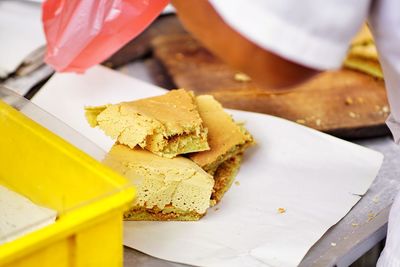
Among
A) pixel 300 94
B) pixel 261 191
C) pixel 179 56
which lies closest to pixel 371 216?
pixel 261 191

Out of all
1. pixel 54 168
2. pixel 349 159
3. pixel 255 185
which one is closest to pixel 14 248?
pixel 54 168

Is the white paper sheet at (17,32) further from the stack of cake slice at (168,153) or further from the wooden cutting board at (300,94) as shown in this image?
the stack of cake slice at (168,153)

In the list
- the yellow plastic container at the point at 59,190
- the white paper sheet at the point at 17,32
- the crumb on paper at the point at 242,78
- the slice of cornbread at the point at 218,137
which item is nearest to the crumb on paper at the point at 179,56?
the crumb on paper at the point at 242,78

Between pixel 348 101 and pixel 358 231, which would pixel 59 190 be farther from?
pixel 348 101

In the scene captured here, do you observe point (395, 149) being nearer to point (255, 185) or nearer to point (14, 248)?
point (255, 185)

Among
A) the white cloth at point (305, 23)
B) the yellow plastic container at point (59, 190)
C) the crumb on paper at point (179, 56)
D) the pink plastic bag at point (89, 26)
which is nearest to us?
the white cloth at point (305, 23)
